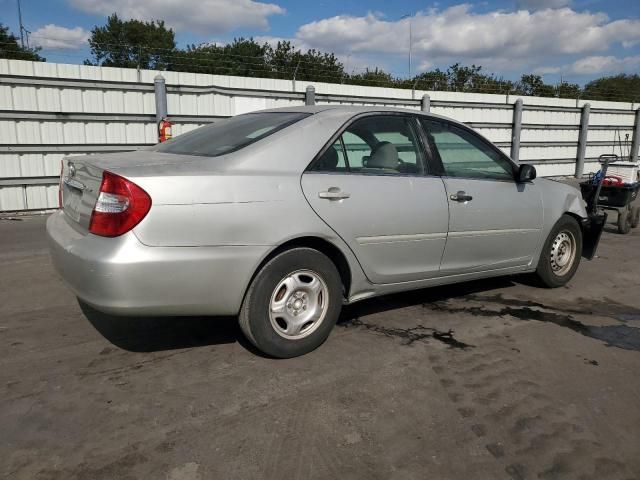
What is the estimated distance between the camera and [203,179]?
2936mm

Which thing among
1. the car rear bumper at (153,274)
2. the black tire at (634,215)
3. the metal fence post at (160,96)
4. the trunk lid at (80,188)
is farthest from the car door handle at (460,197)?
the metal fence post at (160,96)

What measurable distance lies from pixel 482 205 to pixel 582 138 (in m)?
15.7

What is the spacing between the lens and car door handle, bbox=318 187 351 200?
10.9ft

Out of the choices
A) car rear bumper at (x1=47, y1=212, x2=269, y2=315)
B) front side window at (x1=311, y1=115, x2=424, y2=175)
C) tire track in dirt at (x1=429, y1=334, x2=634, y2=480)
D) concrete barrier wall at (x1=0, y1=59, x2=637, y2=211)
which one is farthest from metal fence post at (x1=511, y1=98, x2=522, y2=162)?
car rear bumper at (x1=47, y1=212, x2=269, y2=315)

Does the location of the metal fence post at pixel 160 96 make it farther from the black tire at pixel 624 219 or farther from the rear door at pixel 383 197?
the black tire at pixel 624 219

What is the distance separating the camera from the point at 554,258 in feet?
16.7

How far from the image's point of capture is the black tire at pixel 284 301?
3168mm

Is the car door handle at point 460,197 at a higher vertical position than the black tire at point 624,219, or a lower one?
higher

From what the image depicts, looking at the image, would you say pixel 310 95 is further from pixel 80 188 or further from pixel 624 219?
pixel 80 188

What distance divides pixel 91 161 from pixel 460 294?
3.32m

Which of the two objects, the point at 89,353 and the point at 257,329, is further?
the point at 89,353

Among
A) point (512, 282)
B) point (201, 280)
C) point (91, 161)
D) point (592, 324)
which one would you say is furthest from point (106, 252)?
point (512, 282)

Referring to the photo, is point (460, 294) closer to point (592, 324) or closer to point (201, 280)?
point (592, 324)

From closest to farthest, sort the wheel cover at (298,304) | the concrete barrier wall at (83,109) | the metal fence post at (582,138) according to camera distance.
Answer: the wheel cover at (298,304), the concrete barrier wall at (83,109), the metal fence post at (582,138)
